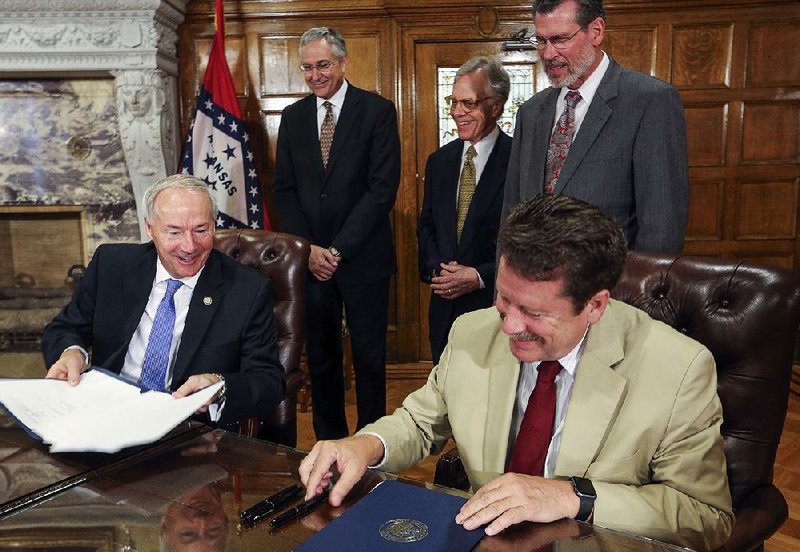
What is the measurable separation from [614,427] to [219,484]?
69 cm

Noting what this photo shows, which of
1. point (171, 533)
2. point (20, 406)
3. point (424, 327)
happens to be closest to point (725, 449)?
point (171, 533)

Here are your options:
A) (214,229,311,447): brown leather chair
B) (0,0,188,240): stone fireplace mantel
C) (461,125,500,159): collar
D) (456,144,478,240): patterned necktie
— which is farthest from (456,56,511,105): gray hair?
(0,0,188,240): stone fireplace mantel

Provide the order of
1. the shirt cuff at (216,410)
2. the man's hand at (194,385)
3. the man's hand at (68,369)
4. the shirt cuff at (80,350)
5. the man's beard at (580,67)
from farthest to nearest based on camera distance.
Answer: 1. the man's beard at (580,67)
2. the shirt cuff at (80,350)
3. the shirt cuff at (216,410)
4. the man's hand at (68,369)
5. the man's hand at (194,385)

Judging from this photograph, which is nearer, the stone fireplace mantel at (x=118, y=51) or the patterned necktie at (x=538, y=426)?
the patterned necktie at (x=538, y=426)

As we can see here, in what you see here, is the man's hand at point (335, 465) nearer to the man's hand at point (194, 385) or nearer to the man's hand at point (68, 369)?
the man's hand at point (194, 385)

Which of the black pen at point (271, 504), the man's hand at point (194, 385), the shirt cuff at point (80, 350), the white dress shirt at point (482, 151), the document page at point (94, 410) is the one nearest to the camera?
→ the black pen at point (271, 504)

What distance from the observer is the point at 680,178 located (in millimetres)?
2057

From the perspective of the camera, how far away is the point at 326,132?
124 inches

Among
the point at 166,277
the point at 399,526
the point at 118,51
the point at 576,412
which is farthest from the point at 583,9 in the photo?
the point at 118,51

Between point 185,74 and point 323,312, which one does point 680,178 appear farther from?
point 185,74

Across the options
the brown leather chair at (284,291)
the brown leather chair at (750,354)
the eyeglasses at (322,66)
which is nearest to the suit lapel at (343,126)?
the eyeglasses at (322,66)

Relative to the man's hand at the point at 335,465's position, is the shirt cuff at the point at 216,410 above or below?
below

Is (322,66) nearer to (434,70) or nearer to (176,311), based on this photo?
(176,311)

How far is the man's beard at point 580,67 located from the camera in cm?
211
